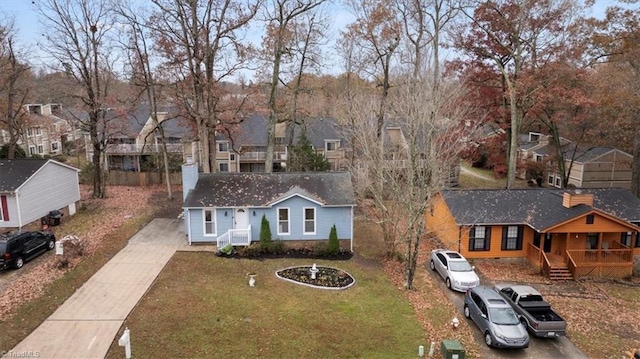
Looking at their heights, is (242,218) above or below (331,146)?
below

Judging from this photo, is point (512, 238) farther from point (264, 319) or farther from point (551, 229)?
point (264, 319)

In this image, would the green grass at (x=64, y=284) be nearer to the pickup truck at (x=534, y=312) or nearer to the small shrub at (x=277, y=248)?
the small shrub at (x=277, y=248)

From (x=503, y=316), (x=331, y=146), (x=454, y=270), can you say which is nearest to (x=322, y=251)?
(x=454, y=270)

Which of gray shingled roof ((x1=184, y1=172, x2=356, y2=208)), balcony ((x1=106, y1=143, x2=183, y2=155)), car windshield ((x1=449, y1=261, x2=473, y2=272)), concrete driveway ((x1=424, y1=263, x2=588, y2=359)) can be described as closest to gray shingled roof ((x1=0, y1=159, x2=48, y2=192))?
gray shingled roof ((x1=184, y1=172, x2=356, y2=208))

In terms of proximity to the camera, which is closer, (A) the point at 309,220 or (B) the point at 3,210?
(B) the point at 3,210

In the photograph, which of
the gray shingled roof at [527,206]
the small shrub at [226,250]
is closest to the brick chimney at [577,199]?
the gray shingled roof at [527,206]
